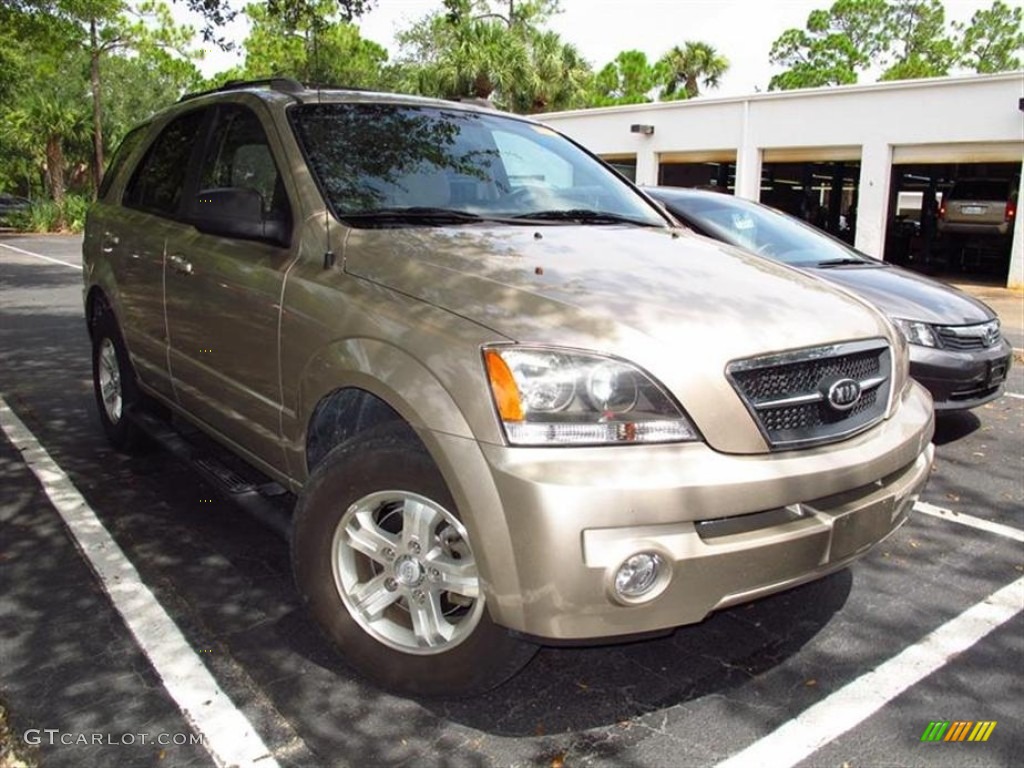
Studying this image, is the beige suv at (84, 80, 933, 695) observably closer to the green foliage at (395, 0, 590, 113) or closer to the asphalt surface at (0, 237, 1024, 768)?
the asphalt surface at (0, 237, 1024, 768)

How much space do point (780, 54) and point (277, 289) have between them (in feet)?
244

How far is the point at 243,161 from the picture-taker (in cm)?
380

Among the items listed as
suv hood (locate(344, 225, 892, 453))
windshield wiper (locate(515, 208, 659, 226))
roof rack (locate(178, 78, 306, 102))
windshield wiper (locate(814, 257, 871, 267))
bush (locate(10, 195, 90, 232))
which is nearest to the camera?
suv hood (locate(344, 225, 892, 453))

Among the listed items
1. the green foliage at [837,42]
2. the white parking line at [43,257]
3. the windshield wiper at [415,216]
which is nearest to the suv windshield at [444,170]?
the windshield wiper at [415,216]

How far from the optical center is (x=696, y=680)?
117 inches

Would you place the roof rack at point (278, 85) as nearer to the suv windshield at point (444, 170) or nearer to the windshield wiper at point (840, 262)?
the suv windshield at point (444, 170)

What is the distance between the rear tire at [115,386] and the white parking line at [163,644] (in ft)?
1.43

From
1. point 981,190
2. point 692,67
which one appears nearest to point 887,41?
point 692,67

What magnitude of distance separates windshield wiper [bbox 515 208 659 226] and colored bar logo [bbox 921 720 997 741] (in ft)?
7.11

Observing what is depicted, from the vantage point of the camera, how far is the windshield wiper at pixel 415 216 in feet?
10.5

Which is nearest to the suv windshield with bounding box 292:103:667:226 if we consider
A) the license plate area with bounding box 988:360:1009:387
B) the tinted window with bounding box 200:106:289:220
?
the tinted window with bounding box 200:106:289:220

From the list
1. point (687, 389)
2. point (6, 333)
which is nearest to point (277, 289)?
point (687, 389)

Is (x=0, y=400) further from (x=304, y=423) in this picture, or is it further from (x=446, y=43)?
(x=446, y=43)

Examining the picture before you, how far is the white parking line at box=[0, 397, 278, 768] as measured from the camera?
8.43ft
